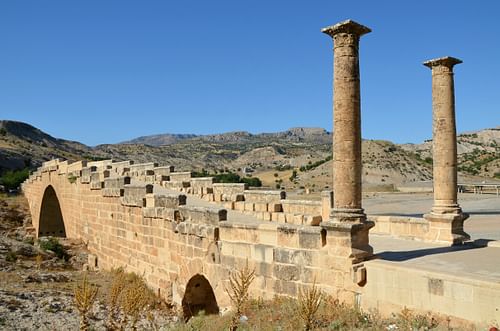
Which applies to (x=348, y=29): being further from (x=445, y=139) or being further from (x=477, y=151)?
(x=477, y=151)

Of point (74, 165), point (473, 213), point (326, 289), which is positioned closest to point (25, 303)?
point (326, 289)

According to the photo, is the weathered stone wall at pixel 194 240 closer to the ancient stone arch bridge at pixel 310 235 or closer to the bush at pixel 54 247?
the ancient stone arch bridge at pixel 310 235

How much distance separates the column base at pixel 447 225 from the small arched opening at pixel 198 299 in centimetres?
536

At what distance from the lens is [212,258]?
10.1m

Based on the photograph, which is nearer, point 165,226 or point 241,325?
point 241,325

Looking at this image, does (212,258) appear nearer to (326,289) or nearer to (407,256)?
(326,289)

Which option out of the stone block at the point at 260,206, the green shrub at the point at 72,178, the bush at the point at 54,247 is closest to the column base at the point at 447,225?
the stone block at the point at 260,206

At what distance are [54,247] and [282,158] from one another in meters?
89.0

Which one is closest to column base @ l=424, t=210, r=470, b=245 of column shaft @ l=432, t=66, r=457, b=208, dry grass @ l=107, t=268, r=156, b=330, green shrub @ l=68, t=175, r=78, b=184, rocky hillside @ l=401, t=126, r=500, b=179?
column shaft @ l=432, t=66, r=457, b=208

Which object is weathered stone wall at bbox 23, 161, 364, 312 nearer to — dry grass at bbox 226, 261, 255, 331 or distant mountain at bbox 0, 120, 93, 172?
dry grass at bbox 226, 261, 255, 331

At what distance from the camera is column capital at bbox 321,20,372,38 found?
794cm

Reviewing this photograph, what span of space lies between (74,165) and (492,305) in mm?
19284

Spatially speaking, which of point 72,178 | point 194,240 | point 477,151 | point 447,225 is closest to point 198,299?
point 194,240

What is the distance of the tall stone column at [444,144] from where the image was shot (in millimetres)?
10281
